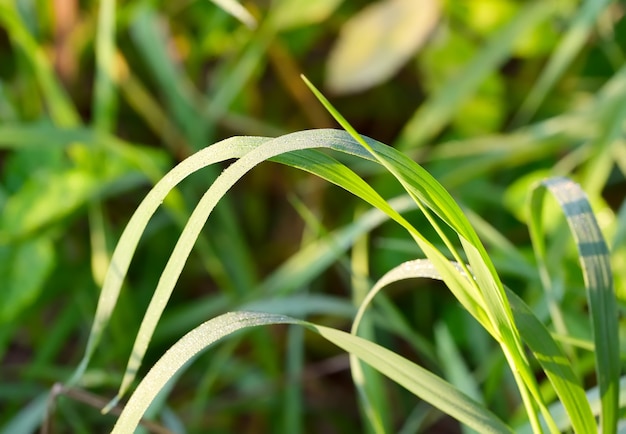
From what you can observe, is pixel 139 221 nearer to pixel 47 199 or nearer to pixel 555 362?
pixel 555 362

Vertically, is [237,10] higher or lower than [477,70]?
lower

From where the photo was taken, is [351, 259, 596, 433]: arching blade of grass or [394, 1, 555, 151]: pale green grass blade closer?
[351, 259, 596, 433]: arching blade of grass

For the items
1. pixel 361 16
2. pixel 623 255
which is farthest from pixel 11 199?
pixel 623 255

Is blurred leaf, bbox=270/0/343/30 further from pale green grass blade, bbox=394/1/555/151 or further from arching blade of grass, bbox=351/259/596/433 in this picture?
arching blade of grass, bbox=351/259/596/433

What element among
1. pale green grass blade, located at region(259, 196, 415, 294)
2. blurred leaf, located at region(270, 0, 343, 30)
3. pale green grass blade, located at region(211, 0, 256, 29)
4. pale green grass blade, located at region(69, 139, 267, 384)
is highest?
blurred leaf, located at region(270, 0, 343, 30)

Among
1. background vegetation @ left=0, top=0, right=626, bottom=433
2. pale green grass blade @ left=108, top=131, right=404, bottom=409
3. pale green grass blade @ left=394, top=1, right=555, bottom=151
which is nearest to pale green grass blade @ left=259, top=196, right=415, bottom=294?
background vegetation @ left=0, top=0, right=626, bottom=433

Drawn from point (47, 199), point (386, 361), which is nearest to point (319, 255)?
point (47, 199)

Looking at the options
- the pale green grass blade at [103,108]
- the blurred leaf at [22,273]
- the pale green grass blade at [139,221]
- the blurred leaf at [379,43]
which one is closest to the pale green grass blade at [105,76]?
the pale green grass blade at [103,108]
